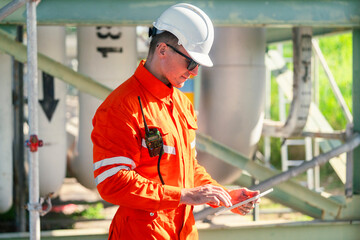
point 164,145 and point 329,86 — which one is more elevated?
point 329,86

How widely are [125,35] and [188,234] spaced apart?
2.86m

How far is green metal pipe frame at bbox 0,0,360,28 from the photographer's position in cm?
369

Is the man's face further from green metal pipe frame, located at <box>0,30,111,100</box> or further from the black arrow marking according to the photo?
the black arrow marking

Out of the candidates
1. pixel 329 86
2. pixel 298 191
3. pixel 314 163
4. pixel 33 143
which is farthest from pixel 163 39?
pixel 329 86

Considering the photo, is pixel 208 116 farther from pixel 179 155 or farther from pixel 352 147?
pixel 179 155

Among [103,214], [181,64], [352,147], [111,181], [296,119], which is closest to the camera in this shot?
[111,181]

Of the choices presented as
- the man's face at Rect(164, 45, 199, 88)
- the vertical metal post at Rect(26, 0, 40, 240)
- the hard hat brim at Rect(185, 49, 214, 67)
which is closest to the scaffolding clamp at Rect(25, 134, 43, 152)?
the vertical metal post at Rect(26, 0, 40, 240)

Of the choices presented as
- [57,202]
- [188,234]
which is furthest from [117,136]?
[57,202]

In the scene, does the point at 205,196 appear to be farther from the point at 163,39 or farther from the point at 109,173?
the point at 163,39

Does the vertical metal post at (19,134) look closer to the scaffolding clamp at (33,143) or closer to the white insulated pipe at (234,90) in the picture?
the scaffolding clamp at (33,143)

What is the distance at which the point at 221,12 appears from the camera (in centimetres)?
388

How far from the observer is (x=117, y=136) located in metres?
2.12

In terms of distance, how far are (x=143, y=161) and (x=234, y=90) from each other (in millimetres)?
2702

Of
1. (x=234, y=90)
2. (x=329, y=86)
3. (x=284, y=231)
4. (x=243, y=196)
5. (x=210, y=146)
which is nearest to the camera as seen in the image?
(x=243, y=196)
